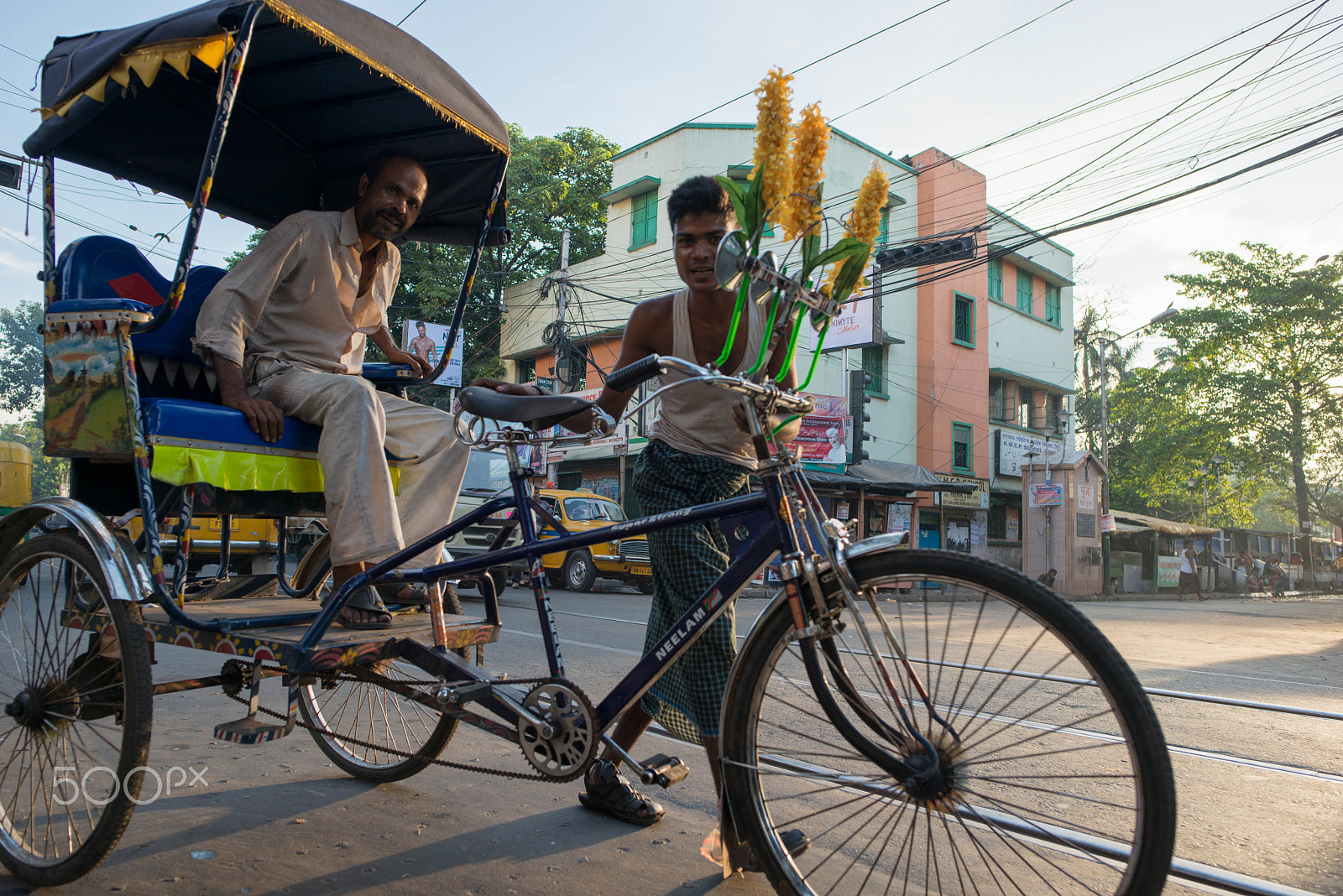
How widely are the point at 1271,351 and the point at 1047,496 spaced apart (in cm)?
1321

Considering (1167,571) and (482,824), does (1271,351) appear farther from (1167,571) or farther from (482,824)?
(482,824)

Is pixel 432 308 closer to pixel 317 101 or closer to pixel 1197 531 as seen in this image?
pixel 317 101

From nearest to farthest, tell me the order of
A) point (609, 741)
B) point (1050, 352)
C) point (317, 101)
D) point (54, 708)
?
point (609, 741)
point (54, 708)
point (317, 101)
point (1050, 352)

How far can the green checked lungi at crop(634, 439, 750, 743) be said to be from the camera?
231 cm

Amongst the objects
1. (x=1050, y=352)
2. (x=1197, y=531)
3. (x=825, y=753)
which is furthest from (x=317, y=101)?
(x=1197, y=531)

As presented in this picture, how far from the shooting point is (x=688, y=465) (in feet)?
8.36

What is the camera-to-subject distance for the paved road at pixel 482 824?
6.97 ft

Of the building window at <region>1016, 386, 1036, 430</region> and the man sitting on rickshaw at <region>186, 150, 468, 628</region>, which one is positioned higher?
the building window at <region>1016, 386, 1036, 430</region>

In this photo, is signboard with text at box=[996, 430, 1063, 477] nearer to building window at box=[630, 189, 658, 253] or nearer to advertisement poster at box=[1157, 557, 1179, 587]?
advertisement poster at box=[1157, 557, 1179, 587]

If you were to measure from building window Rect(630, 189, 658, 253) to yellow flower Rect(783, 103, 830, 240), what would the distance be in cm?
1929

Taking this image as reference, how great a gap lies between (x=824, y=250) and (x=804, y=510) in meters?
0.61

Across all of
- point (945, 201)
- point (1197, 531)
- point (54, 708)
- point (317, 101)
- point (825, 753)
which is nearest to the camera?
point (825, 753)

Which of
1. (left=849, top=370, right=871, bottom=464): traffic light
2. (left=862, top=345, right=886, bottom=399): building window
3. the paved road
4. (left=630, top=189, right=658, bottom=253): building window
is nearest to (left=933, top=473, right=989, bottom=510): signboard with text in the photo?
(left=862, top=345, right=886, bottom=399): building window

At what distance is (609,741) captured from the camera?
2125 millimetres
